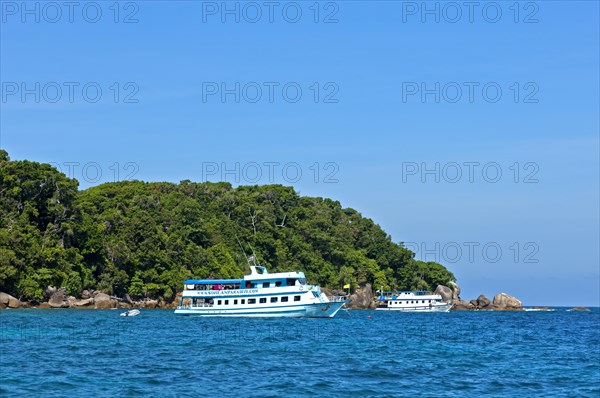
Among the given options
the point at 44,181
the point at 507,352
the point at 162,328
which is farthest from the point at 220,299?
the point at 507,352

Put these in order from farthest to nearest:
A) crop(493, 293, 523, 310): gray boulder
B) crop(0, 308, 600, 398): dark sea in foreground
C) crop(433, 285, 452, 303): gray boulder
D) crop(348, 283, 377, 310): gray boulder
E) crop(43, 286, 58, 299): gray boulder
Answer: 1. crop(493, 293, 523, 310): gray boulder
2. crop(433, 285, 452, 303): gray boulder
3. crop(348, 283, 377, 310): gray boulder
4. crop(43, 286, 58, 299): gray boulder
5. crop(0, 308, 600, 398): dark sea in foreground

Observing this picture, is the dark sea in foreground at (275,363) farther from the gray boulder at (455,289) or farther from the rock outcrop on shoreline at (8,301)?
the gray boulder at (455,289)

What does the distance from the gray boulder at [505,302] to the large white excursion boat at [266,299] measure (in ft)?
277

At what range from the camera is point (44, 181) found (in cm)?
9462

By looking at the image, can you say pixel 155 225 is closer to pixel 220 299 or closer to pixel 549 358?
pixel 220 299

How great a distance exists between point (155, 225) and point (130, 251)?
18.6 feet

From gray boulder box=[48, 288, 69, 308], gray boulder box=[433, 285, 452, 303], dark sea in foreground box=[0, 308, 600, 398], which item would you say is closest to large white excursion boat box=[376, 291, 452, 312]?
gray boulder box=[433, 285, 452, 303]

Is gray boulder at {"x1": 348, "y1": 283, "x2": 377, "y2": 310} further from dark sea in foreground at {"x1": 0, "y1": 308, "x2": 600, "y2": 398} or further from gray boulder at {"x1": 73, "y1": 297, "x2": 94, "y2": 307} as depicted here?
dark sea in foreground at {"x1": 0, "y1": 308, "x2": 600, "y2": 398}

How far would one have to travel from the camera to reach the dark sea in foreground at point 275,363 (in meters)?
29.2

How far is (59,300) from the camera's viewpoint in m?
89.5

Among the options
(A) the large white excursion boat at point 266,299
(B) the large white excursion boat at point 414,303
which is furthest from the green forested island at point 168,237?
(A) the large white excursion boat at point 266,299

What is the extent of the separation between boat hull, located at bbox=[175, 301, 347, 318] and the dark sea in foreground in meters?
16.4

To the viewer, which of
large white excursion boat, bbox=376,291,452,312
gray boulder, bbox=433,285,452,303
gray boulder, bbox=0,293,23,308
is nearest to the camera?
gray boulder, bbox=0,293,23,308

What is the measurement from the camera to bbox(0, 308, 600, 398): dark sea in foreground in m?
29.2
